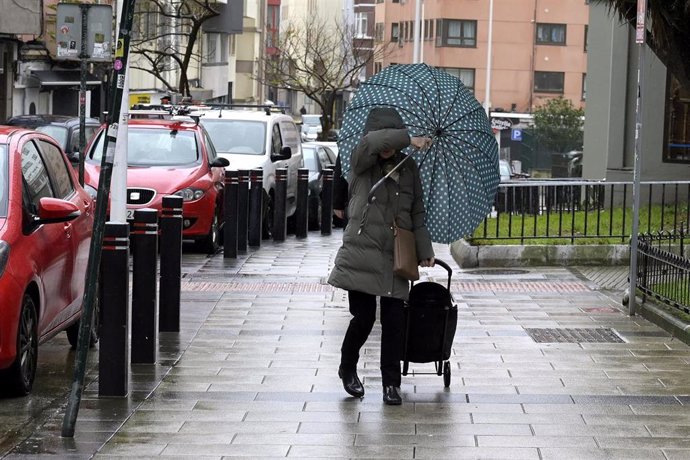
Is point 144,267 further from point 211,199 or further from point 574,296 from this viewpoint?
point 211,199

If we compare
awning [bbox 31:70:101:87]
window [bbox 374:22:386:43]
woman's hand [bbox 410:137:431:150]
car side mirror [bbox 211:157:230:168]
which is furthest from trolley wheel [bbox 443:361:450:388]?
window [bbox 374:22:386:43]

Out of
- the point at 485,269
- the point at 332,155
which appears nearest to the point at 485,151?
the point at 485,269

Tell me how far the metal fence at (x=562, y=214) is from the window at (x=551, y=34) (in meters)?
58.3

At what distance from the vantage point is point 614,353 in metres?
10.7

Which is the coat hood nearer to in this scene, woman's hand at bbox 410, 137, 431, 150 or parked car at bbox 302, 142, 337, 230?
woman's hand at bbox 410, 137, 431, 150

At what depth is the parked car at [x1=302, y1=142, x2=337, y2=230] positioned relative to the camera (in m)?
24.8

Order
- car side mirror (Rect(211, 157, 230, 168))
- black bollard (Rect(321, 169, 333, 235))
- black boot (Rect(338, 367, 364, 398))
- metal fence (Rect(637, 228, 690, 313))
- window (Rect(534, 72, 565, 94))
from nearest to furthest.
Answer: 1. black boot (Rect(338, 367, 364, 398))
2. metal fence (Rect(637, 228, 690, 313))
3. car side mirror (Rect(211, 157, 230, 168))
4. black bollard (Rect(321, 169, 333, 235))
5. window (Rect(534, 72, 565, 94))

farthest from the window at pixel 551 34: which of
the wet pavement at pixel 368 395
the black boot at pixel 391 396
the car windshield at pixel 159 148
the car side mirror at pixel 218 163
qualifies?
the black boot at pixel 391 396

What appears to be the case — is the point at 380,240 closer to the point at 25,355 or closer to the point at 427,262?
the point at 427,262

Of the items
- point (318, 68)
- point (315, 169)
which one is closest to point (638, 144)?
point (315, 169)

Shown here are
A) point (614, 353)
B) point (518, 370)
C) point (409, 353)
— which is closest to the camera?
point (409, 353)

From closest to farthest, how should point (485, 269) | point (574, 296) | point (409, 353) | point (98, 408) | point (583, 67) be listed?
point (98, 408) < point (409, 353) < point (574, 296) < point (485, 269) < point (583, 67)

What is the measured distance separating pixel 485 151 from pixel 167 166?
9.47 m

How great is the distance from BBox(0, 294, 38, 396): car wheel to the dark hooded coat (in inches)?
70.7
